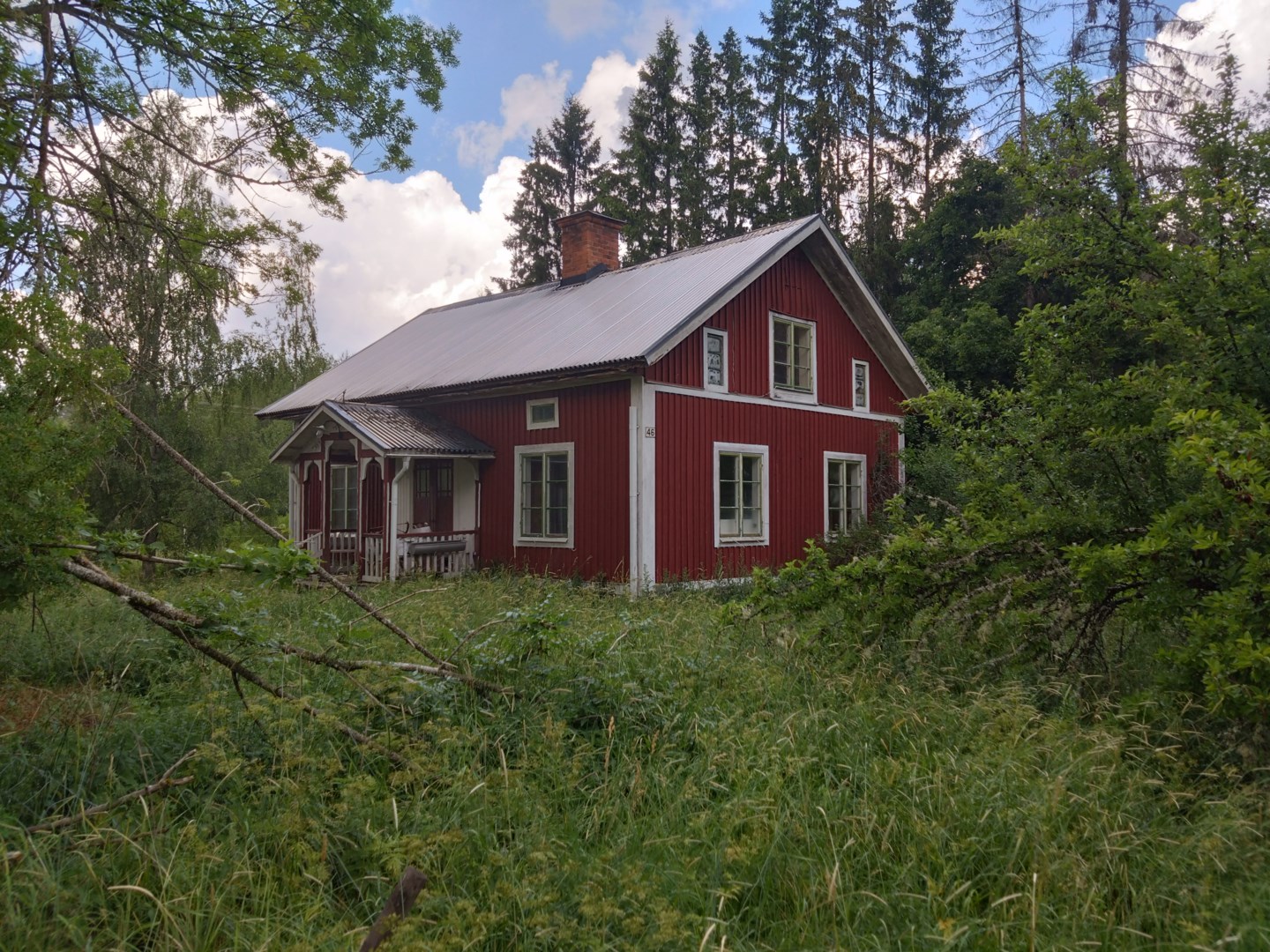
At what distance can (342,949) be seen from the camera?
8.64 feet

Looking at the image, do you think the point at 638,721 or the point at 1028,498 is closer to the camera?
the point at 638,721

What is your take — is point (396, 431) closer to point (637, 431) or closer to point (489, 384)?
point (489, 384)

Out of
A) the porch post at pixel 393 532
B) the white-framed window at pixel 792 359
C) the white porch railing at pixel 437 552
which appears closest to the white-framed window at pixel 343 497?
the white porch railing at pixel 437 552

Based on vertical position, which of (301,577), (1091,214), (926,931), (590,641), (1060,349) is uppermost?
(1091,214)

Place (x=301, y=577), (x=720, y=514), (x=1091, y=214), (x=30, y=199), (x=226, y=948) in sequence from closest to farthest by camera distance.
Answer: (x=226, y=948), (x=301, y=577), (x=30, y=199), (x=1091, y=214), (x=720, y=514)

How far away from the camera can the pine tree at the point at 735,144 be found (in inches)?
1184

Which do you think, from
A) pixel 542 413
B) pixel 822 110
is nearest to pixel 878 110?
pixel 822 110

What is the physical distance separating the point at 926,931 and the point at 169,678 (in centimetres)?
469

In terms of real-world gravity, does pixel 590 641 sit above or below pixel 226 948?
above

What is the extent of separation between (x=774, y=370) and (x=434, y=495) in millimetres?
5891

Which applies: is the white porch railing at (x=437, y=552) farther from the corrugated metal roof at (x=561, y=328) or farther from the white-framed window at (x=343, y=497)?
the white-framed window at (x=343, y=497)

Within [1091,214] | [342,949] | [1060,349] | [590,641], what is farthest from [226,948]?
[1091,214]

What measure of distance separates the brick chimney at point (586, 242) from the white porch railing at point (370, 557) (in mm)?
6801

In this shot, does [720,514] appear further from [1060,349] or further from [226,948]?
[226,948]
